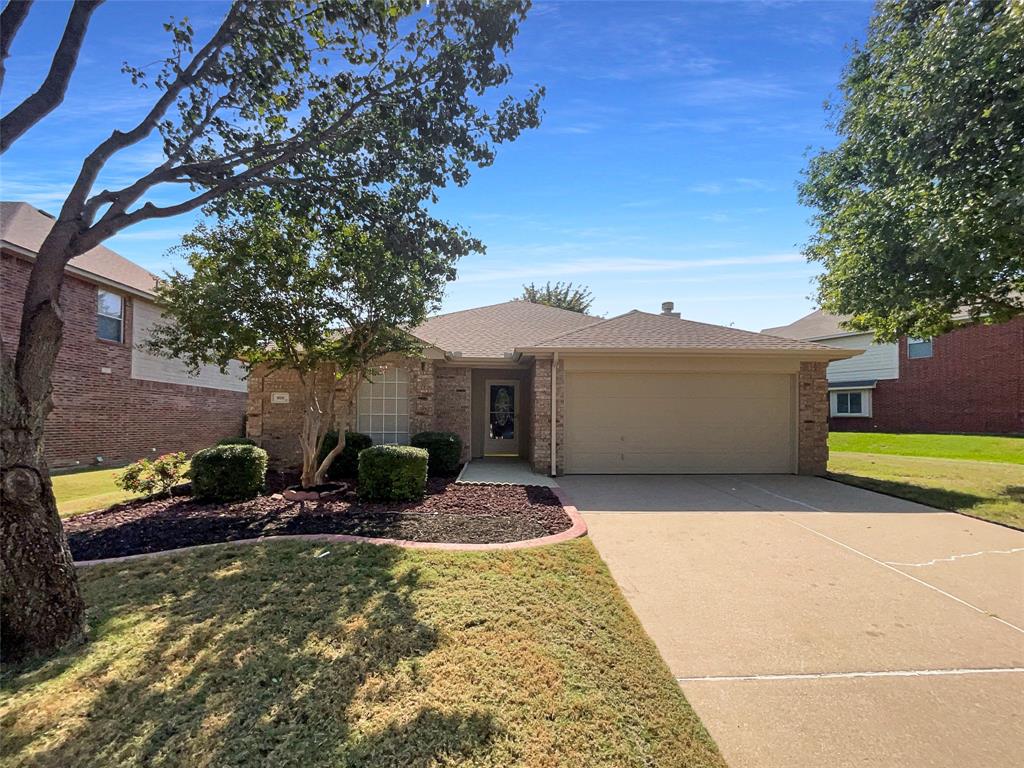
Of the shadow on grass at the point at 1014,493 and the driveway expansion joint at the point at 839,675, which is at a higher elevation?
the shadow on grass at the point at 1014,493

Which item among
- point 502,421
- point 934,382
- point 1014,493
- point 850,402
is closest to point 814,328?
point 850,402

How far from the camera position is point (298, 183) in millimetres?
5430

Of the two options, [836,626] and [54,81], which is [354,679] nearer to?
[836,626]

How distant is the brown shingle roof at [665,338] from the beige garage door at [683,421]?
0.80 m

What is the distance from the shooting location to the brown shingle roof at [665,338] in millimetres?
10750

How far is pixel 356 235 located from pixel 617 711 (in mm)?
5495

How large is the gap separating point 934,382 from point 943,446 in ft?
22.0

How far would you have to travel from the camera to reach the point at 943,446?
16812 mm

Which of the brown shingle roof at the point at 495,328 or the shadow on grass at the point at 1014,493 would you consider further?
the brown shingle roof at the point at 495,328

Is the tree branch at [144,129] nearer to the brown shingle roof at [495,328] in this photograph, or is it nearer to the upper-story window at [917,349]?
the brown shingle roof at [495,328]

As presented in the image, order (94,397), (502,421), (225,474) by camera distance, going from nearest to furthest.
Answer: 1. (225,474)
2. (94,397)
3. (502,421)

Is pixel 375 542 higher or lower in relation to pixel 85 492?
higher

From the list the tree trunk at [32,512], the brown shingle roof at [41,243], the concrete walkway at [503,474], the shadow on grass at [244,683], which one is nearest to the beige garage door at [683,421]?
the concrete walkway at [503,474]

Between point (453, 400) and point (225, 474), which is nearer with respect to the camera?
point (225, 474)
